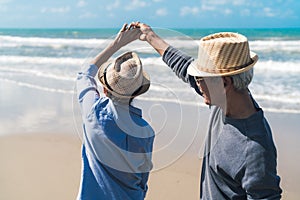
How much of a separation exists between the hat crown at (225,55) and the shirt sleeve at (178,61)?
0.33 m

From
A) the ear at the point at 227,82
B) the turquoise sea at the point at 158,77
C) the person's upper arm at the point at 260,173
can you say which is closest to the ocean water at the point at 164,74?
the turquoise sea at the point at 158,77

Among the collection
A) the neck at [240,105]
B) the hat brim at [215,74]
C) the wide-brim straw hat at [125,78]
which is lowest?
the neck at [240,105]

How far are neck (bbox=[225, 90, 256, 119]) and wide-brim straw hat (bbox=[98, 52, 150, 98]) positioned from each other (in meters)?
0.47

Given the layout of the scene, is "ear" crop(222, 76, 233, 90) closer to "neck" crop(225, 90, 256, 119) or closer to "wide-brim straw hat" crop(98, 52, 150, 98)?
"neck" crop(225, 90, 256, 119)

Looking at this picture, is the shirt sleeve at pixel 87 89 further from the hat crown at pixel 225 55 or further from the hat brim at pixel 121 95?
the hat crown at pixel 225 55

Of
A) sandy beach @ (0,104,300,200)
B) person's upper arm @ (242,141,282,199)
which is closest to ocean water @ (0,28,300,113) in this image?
person's upper arm @ (242,141,282,199)

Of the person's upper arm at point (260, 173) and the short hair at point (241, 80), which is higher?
the short hair at point (241, 80)

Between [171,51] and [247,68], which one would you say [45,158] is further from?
[247,68]

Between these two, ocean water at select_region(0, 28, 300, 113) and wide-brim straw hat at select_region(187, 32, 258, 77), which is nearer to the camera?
wide-brim straw hat at select_region(187, 32, 258, 77)

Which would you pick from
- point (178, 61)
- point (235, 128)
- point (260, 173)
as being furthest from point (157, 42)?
point (260, 173)

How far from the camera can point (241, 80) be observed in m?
1.70

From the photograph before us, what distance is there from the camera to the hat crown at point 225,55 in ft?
5.53

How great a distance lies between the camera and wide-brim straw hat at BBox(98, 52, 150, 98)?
77.8 inches

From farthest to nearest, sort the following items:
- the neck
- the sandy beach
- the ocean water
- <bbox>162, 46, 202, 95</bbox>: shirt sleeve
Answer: the sandy beach → the ocean water → <bbox>162, 46, 202, 95</bbox>: shirt sleeve → the neck
